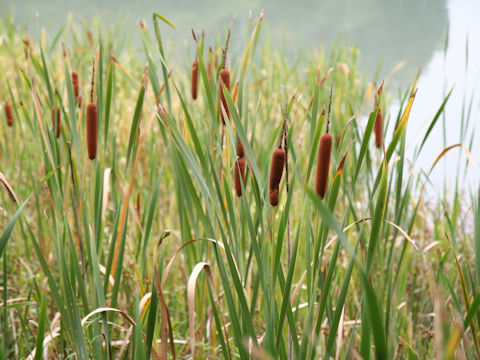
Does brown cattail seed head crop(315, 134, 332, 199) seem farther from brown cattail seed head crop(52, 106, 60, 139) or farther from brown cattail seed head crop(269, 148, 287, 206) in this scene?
brown cattail seed head crop(52, 106, 60, 139)

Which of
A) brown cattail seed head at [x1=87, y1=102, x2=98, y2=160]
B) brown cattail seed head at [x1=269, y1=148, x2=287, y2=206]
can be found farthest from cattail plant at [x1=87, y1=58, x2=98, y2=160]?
brown cattail seed head at [x1=269, y1=148, x2=287, y2=206]

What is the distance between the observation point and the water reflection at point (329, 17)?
32.5 ft

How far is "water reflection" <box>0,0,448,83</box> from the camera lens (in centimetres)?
991

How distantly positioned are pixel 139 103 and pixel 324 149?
37 cm

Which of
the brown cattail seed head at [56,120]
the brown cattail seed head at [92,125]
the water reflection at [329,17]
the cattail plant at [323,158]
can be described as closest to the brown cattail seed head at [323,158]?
the cattail plant at [323,158]

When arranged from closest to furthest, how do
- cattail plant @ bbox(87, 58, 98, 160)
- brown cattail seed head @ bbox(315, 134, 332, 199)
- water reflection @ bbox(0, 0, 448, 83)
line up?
brown cattail seed head @ bbox(315, 134, 332, 199)
cattail plant @ bbox(87, 58, 98, 160)
water reflection @ bbox(0, 0, 448, 83)

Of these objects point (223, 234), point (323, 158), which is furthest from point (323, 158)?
point (223, 234)

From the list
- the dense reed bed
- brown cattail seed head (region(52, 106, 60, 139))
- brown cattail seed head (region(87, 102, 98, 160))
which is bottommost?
the dense reed bed

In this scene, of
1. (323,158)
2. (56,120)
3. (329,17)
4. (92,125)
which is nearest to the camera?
(323,158)

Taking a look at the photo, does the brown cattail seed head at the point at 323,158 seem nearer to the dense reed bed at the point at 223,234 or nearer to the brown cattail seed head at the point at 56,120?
the dense reed bed at the point at 223,234

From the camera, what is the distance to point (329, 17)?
11.7m

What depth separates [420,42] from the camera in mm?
9836

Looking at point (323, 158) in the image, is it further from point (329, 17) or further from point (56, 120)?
point (329, 17)

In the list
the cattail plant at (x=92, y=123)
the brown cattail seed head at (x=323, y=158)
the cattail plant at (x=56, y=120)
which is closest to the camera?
the brown cattail seed head at (x=323, y=158)
